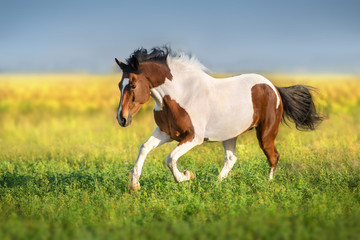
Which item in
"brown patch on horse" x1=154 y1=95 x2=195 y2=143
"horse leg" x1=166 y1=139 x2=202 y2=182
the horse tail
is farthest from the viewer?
the horse tail

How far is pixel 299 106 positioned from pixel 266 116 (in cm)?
113

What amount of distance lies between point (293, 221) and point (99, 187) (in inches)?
120

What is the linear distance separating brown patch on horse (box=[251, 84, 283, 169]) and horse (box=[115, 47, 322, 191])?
16mm

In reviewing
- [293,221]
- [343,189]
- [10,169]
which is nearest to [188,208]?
[293,221]

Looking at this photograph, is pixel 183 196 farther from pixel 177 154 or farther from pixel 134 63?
pixel 134 63

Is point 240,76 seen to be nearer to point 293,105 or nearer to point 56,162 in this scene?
point 293,105

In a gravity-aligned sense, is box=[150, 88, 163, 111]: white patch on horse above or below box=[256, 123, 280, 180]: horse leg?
above

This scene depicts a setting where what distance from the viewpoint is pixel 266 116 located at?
22.9 ft

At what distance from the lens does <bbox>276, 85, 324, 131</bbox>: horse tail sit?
301 inches

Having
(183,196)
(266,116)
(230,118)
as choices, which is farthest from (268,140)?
(183,196)

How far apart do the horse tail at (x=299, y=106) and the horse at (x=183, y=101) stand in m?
0.81

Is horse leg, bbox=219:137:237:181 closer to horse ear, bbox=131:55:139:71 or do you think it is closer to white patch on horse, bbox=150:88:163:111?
white patch on horse, bbox=150:88:163:111

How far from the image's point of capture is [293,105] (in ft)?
25.2

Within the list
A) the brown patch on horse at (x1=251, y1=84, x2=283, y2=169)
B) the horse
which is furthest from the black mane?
the brown patch on horse at (x1=251, y1=84, x2=283, y2=169)
